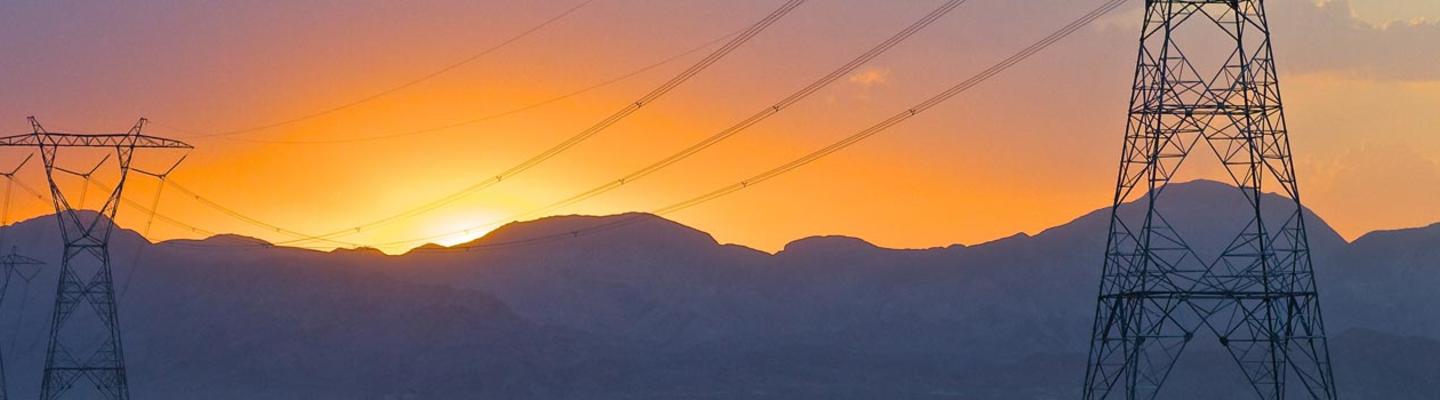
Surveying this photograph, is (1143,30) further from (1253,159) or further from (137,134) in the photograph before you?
(137,134)

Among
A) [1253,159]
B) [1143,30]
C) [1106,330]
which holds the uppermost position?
[1143,30]

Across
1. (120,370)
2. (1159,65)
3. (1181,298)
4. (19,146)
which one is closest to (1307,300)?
(1181,298)

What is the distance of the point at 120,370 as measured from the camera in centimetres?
8369

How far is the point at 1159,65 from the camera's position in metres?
61.4

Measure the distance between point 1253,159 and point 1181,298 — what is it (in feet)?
16.3

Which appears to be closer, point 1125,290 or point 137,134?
point 1125,290

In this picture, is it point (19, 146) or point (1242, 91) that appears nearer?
point (1242, 91)

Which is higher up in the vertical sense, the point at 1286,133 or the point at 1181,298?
the point at 1286,133

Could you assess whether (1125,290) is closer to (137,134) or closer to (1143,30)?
(1143,30)

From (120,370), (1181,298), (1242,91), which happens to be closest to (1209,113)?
(1242,91)

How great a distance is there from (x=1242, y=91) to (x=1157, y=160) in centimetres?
354

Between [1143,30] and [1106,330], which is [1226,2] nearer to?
[1143,30]

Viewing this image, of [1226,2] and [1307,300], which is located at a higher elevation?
[1226,2]

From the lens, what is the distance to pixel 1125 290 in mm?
61875
